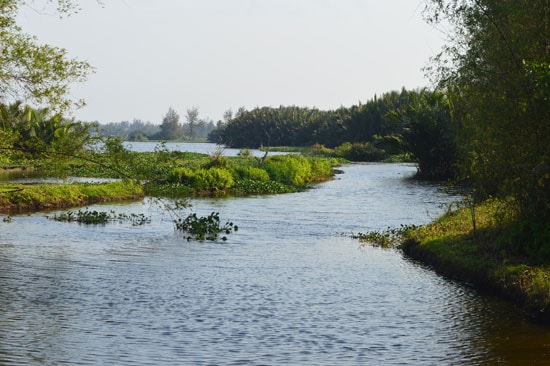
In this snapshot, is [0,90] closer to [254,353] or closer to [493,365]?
[254,353]

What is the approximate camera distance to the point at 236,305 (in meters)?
17.2

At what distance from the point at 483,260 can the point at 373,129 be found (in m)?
83.8

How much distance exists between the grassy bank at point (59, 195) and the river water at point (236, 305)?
5.19m

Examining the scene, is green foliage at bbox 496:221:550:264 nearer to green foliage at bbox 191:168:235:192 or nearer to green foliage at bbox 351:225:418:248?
green foliage at bbox 351:225:418:248

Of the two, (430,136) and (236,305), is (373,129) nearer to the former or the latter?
(430,136)

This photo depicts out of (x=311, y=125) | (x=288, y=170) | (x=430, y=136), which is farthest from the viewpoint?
(x=311, y=125)

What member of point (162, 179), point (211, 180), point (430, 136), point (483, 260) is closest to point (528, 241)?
point (483, 260)

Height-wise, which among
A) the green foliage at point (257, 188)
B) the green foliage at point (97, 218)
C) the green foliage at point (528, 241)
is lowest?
the green foliage at point (97, 218)

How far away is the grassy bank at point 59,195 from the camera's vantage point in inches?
1341

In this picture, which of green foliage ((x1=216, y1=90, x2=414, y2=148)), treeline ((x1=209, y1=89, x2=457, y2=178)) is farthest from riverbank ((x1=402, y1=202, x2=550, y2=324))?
green foliage ((x1=216, y1=90, x2=414, y2=148))

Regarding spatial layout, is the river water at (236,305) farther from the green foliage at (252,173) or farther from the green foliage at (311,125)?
the green foliage at (311,125)

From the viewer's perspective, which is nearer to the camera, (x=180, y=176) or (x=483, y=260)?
(x=483, y=260)

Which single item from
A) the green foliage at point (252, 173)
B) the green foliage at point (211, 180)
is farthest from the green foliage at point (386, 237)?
the green foliage at point (252, 173)

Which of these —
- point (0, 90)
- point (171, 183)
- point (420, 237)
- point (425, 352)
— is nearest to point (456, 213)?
point (420, 237)
